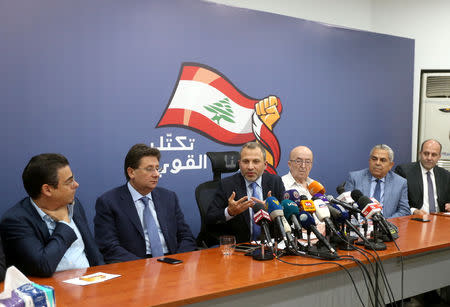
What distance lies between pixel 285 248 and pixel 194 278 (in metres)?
0.66

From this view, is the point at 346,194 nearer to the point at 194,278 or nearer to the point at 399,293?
the point at 399,293

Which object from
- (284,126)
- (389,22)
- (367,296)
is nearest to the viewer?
(367,296)

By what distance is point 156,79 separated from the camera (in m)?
4.04

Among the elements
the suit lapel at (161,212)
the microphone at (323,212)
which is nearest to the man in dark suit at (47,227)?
the suit lapel at (161,212)

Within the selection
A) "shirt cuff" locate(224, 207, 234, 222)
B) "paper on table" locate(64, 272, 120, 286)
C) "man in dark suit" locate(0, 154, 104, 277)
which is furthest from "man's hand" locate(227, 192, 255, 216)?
"paper on table" locate(64, 272, 120, 286)

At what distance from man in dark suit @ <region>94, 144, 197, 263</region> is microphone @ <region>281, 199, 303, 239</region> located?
2.95 feet

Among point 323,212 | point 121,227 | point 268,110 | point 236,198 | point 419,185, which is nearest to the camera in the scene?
point 323,212

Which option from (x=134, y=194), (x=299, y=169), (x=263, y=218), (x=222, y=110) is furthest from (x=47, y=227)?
(x=222, y=110)

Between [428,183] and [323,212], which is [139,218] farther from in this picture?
[428,183]

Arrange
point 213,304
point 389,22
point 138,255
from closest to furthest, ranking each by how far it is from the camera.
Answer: point 213,304 < point 138,255 < point 389,22

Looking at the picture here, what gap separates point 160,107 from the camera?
4070mm

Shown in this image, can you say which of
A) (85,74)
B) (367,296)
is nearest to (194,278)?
(367,296)

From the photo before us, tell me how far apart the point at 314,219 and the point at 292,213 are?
0.44 feet

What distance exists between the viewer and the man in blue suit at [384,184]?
4.15 meters
